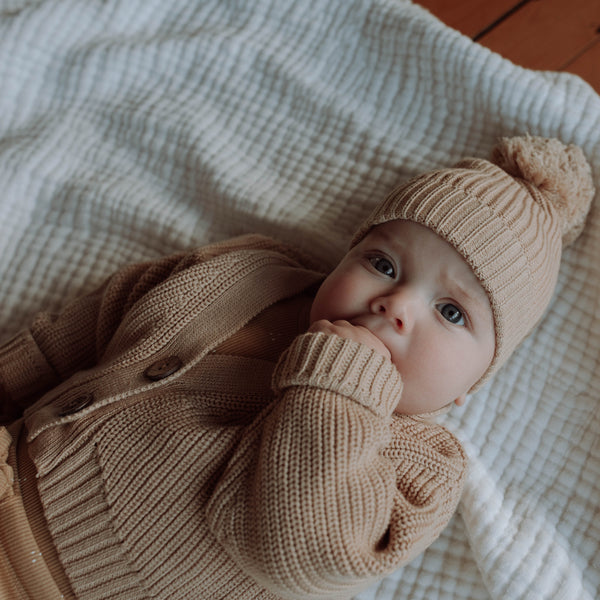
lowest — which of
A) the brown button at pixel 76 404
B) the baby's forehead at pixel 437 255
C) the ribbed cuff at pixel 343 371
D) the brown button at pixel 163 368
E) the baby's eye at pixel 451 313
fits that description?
the brown button at pixel 76 404

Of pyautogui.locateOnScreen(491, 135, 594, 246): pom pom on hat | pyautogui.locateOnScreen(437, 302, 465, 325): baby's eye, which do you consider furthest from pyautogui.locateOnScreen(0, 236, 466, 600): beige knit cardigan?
pyautogui.locateOnScreen(491, 135, 594, 246): pom pom on hat

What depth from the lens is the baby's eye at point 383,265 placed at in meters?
0.99

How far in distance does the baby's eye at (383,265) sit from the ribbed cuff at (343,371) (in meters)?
0.16

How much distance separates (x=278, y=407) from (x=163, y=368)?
20 cm

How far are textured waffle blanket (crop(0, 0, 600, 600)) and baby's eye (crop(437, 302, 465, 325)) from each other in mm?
264

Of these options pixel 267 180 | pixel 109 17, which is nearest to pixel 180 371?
pixel 267 180

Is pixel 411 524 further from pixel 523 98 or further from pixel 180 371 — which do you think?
pixel 523 98

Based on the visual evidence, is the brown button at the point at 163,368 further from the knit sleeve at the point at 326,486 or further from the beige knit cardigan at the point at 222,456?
the knit sleeve at the point at 326,486

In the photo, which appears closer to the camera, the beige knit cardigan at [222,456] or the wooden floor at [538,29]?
the beige knit cardigan at [222,456]

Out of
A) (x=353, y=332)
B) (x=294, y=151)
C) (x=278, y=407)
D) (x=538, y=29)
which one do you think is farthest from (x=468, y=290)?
(x=538, y=29)

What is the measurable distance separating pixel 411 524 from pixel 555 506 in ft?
1.23

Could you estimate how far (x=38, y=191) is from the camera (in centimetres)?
136

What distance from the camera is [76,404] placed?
3.10 ft

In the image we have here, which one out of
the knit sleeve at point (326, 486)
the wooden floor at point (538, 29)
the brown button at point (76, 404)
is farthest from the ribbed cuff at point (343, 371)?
the wooden floor at point (538, 29)
